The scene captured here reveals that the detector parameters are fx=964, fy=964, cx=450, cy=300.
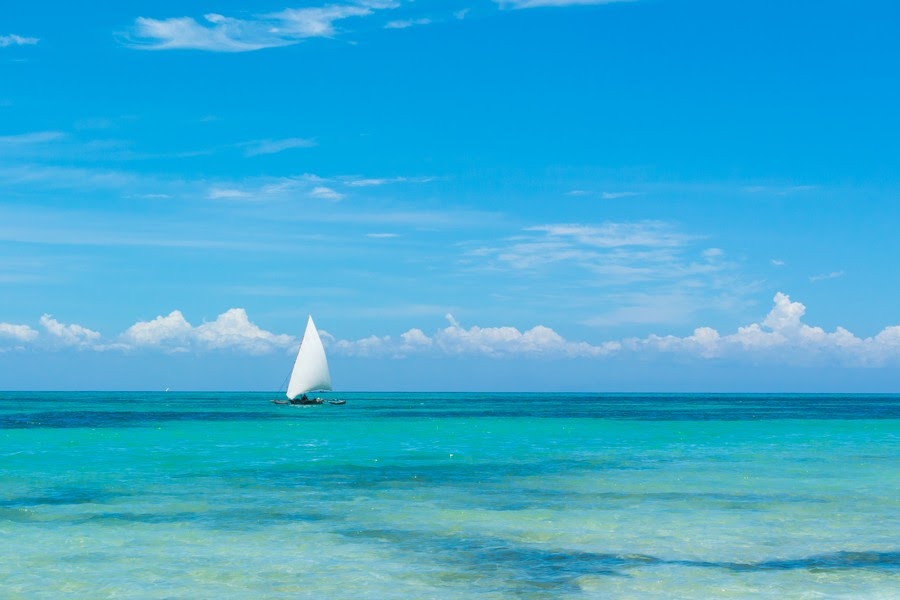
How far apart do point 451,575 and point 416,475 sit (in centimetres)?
1977

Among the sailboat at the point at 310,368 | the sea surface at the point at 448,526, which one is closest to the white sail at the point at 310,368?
the sailboat at the point at 310,368

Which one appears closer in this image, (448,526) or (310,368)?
(448,526)

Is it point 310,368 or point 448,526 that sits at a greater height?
point 310,368

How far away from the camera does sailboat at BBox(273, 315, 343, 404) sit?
105 m

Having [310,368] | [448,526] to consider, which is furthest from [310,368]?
[448,526]

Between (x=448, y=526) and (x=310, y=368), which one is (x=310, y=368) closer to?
(x=310, y=368)

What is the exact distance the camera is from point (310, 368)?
10862 centimetres

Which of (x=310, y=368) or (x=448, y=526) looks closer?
(x=448, y=526)

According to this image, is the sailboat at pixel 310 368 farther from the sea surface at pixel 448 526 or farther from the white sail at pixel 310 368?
the sea surface at pixel 448 526

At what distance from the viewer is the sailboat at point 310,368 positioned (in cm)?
10544

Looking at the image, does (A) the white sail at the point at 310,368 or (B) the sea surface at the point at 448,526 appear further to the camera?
(A) the white sail at the point at 310,368

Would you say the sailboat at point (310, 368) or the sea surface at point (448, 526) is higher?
the sailboat at point (310, 368)

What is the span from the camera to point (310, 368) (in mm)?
108625

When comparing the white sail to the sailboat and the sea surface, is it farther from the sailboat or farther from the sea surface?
the sea surface
